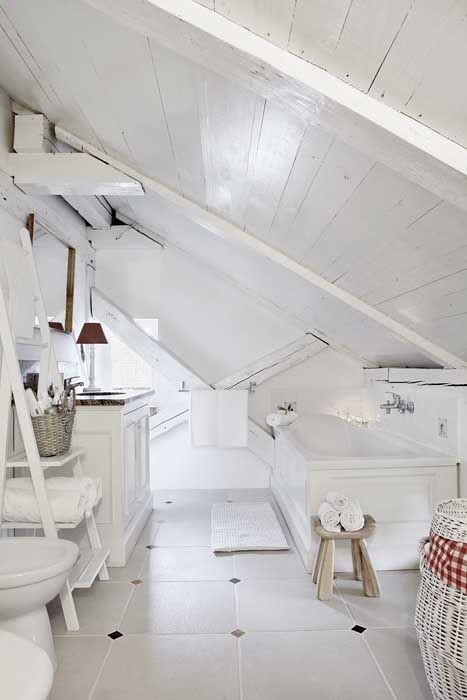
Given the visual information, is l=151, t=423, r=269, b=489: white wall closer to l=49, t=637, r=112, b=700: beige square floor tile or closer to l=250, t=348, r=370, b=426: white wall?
l=250, t=348, r=370, b=426: white wall

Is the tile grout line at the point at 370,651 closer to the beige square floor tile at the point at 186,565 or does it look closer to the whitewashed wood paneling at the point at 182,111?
the beige square floor tile at the point at 186,565

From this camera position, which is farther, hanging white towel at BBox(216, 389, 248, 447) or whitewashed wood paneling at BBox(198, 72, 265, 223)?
hanging white towel at BBox(216, 389, 248, 447)

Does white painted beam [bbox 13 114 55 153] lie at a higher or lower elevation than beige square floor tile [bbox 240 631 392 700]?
higher

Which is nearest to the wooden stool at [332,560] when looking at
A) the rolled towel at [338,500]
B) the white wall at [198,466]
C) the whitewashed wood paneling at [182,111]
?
the rolled towel at [338,500]

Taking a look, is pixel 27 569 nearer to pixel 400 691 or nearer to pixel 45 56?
pixel 400 691

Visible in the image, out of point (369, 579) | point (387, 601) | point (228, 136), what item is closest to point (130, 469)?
point (369, 579)

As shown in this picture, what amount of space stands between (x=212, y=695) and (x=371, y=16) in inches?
77.5

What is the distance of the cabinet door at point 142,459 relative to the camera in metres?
3.41

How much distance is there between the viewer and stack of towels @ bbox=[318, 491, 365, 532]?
2.45 m

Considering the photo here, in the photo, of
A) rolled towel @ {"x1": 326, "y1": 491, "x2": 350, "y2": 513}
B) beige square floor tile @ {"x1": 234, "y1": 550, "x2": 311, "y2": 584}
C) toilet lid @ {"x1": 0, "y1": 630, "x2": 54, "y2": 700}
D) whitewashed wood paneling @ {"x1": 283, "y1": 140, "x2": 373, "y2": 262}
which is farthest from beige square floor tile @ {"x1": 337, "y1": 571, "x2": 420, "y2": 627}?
whitewashed wood paneling @ {"x1": 283, "y1": 140, "x2": 373, "y2": 262}

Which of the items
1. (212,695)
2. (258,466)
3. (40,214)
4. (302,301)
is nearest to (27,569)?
(212,695)

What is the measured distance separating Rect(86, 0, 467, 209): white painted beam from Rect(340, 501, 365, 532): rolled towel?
5.59 ft

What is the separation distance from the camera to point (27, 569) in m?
1.75

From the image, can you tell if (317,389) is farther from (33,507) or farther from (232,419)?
(33,507)
